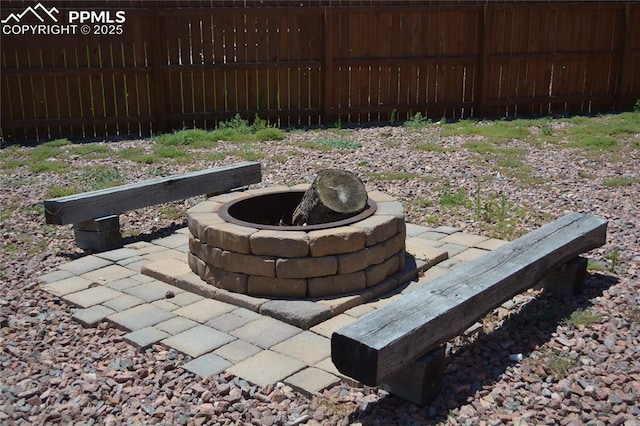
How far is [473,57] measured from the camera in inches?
501

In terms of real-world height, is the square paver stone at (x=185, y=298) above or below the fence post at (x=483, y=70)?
below

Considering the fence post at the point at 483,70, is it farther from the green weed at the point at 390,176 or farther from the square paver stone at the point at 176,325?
the square paver stone at the point at 176,325

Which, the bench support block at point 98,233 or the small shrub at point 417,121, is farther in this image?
the small shrub at point 417,121

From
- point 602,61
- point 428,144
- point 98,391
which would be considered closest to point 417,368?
point 98,391

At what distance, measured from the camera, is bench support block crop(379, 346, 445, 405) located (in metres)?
3.40

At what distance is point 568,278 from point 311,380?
219cm

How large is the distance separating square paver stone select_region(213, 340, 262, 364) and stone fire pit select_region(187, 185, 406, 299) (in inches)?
25.6

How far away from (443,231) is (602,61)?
352 inches

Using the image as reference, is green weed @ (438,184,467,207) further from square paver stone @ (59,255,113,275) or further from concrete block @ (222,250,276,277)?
square paver stone @ (59,255,113,275)

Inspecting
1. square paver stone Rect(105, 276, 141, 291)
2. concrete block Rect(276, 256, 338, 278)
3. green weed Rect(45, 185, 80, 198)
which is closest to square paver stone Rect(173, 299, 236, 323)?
concrete block Rect(276, 256, 338, 278)

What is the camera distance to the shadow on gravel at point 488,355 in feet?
11.1

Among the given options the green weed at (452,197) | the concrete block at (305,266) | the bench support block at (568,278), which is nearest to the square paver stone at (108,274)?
the concrete block at (305,266)

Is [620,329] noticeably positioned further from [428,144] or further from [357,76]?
[357,76]

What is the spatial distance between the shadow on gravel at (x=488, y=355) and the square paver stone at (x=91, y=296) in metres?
2.43
